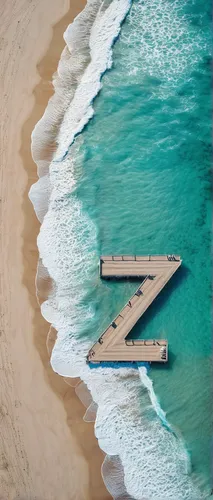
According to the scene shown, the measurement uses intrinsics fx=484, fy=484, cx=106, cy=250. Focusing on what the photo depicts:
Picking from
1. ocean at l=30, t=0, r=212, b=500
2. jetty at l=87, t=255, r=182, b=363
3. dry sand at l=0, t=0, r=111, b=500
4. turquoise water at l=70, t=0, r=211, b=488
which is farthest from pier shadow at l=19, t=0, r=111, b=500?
turquoise water at l=70, t=0, r=211, b=488

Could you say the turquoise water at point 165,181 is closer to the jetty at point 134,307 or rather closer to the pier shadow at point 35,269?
the jetty at point 134,307

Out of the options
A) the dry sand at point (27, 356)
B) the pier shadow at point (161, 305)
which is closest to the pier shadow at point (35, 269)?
the dry sand at point (27, 356)

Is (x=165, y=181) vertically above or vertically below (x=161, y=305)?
above

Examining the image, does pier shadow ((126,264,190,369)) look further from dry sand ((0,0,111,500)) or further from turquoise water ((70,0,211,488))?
dry sand ((0,0,111,500))

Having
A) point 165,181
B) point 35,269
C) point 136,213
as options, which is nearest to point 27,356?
point 35,269

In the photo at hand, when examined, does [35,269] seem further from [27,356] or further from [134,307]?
[134,307]

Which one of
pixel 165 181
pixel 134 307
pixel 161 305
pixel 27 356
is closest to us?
pixel 27 356
